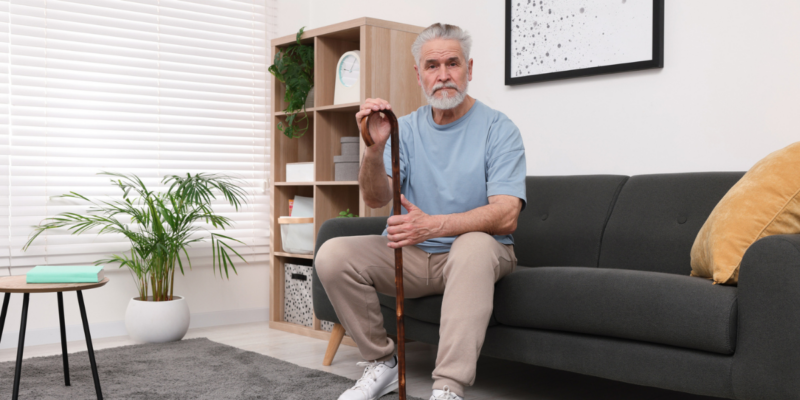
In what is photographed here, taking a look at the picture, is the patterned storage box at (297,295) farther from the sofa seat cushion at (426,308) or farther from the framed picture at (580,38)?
the framed picture at (580,38)

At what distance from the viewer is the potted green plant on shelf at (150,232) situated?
10.6ft

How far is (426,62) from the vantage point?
7.48 feet

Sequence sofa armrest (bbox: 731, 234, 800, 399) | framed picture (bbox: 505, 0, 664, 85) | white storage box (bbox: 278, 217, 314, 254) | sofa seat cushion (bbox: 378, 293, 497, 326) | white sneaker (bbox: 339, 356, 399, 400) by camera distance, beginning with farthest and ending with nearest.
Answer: white storage box (bbox: 278, 217, 314, 254), framed picture (bbox: 505, 0, 664, 85), sofa seat cushion (bbox: 378, 293, 497, 326), white sneaker (bbox: 339, 356, 399, 400), sofa armrest (bbox: 731, 234, 800, 399)

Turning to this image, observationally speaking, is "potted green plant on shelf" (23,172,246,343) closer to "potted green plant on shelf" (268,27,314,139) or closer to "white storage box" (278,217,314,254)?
"white storage box" (278,217,314,254)

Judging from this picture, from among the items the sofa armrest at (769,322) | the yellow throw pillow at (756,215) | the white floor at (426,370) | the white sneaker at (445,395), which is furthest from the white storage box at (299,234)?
the sofa armrest at (769,322)

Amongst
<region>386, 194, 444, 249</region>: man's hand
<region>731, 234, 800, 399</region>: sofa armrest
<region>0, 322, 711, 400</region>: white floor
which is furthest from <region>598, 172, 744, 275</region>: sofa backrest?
<region>386, 194, 444, 249</region>: man's hand

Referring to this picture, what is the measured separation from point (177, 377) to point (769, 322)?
6.25ft

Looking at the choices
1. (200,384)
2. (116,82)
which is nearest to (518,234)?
(200,384)

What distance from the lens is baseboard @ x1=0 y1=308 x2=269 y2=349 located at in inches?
125

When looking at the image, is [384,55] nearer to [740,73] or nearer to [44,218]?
[740,73]

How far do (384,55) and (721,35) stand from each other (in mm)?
1457

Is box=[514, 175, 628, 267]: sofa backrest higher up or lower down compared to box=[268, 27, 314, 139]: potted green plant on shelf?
lower down

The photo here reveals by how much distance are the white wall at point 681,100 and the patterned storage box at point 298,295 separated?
1.26 m

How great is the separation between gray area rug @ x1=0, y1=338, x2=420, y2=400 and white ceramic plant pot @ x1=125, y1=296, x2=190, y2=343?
0.17m
